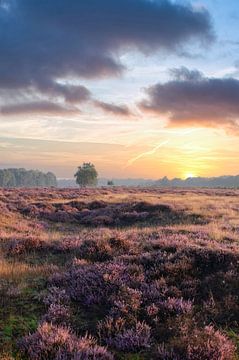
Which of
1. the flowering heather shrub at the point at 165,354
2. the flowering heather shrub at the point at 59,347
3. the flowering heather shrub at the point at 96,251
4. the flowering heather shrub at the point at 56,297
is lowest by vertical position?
the flowering heather shrub at the point at 165,354

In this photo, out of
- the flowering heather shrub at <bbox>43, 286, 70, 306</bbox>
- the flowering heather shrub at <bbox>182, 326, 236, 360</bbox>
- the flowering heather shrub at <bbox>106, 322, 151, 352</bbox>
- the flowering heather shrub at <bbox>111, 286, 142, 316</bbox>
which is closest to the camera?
the flowering heather shrub at <bbox>182, 326, 236, 360</bbox>

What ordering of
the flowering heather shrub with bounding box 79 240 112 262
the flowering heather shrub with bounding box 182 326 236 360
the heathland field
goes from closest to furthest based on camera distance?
the flowering heather shrub with bounding box 182 326 236 360 < the heathland field < the flowering heather shrub with bounding box 79 240 112 262

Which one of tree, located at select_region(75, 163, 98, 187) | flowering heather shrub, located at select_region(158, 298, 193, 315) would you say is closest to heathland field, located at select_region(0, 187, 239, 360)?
flowering heather shrub, located at select_region(158, 298, 193, 315)

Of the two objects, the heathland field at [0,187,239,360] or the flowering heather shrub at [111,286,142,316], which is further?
the flowering heather shrub at [111,286,142,316]

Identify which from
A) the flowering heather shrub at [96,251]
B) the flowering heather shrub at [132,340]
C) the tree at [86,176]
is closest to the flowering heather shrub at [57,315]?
the flowering heather shrub at [132,340]

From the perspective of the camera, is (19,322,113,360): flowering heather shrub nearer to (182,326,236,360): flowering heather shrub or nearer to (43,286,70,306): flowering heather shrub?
(182,326,236,360): flowering heather shrub

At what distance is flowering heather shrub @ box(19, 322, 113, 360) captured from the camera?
6309 mm

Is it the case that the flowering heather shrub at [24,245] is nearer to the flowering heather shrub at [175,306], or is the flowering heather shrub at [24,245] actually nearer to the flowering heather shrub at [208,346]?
the flowering heather shrub at [175,306]

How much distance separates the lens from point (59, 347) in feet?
21.1

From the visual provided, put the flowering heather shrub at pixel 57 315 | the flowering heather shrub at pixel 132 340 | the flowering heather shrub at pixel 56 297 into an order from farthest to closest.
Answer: the flowering heather shrub at pixel 56 297 → the flowering heather shrub at pixel 57 315 → the flowering heather shrub at pixel 132 340

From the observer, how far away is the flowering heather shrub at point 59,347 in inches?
248

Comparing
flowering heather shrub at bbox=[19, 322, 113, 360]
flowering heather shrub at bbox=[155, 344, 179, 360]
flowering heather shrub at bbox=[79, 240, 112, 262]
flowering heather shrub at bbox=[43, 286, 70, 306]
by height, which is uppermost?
flowering heather shrub at bbox=[79, 240, 112, 262]

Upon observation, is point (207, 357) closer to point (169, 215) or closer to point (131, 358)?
point (131, 358)

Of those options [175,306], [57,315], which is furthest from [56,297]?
[175,306]
